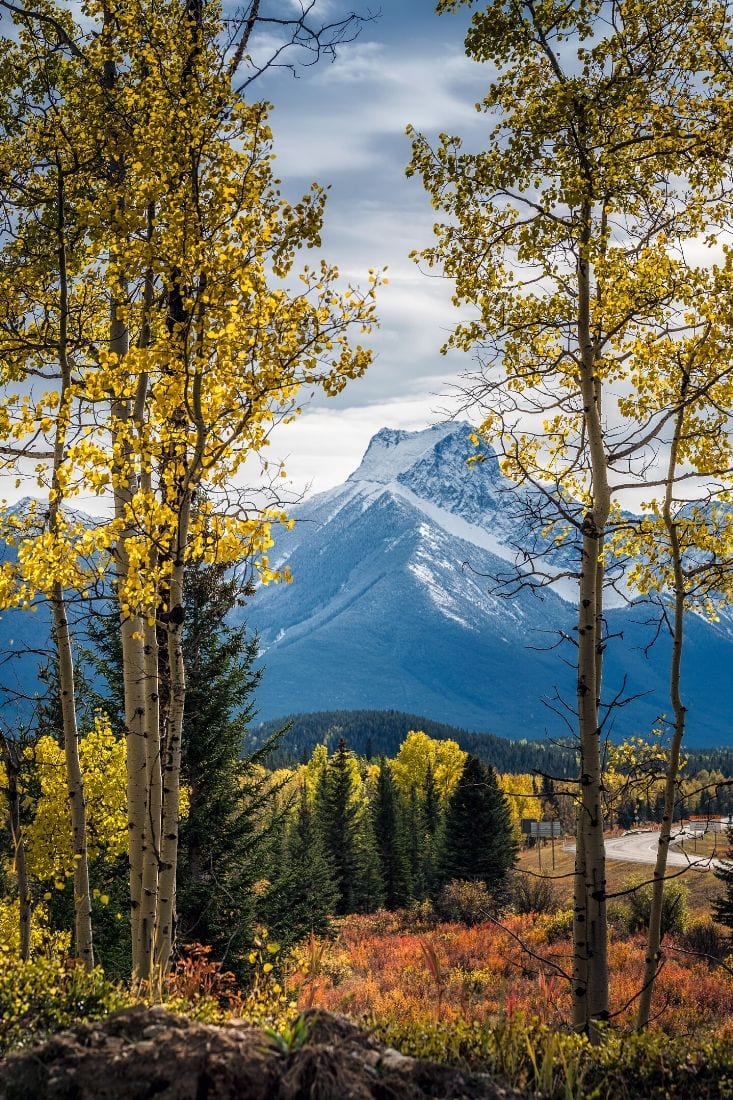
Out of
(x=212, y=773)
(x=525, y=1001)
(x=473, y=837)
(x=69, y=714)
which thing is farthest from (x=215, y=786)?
(x=473, y=837)

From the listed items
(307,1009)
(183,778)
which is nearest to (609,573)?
(307,1009)

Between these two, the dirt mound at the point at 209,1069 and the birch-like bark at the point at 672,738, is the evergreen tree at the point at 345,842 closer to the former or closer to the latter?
the birch-like bark at the point at 672,738

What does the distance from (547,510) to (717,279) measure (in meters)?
2.45

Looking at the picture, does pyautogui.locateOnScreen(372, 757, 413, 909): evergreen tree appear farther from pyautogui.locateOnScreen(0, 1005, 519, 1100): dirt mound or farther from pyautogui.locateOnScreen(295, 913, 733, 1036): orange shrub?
pyautogui.locateOnScreen(0, 1005, 519, 1100): dirt mound

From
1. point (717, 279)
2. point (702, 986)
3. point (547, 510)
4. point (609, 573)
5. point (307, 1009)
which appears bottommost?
point (702, 986)

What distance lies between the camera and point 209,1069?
3.37m

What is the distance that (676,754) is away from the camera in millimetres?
7184

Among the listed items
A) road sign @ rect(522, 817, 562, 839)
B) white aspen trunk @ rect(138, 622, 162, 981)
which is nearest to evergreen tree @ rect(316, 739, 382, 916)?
road sign @ rect(522, 817, 562, 839)

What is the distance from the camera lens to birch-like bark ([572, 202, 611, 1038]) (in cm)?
574

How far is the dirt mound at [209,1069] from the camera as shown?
3336 mm

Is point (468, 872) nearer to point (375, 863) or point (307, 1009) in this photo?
point (375, 863)

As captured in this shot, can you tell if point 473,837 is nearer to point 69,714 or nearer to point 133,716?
point 133,716

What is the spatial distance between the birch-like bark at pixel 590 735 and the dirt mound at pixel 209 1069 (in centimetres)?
216

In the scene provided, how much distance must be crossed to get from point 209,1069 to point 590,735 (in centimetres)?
375
